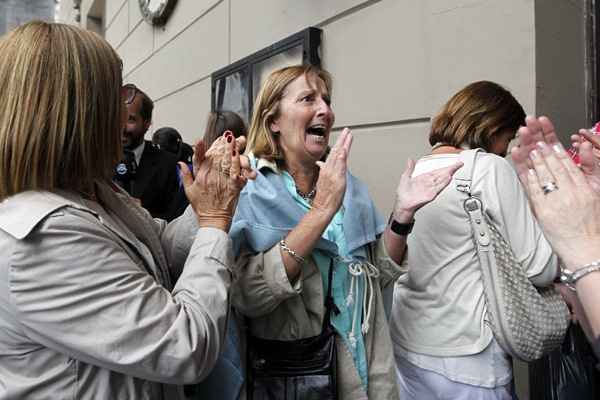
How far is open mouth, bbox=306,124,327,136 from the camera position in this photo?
1.72 metres

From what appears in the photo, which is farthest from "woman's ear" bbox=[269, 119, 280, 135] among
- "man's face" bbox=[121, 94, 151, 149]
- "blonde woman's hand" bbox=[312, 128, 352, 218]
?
"man's face" bbox=[121, 94, 151, 149]

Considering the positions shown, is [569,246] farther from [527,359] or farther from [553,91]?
[553,91]

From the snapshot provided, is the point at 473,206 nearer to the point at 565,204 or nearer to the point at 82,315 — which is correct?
the point at 565,204

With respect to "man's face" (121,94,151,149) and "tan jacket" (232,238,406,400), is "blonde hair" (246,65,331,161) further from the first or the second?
"man's face" (121,94,151,149)

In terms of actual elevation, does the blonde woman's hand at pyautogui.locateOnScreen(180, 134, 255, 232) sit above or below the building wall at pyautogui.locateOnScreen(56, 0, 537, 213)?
below

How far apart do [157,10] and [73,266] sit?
657 cm

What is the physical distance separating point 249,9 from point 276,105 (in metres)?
3.19

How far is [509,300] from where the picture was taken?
1.60 m

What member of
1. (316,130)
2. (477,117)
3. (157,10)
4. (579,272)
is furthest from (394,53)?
(157,10)

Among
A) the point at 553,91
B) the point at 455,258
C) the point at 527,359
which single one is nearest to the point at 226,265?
the point at 455,258

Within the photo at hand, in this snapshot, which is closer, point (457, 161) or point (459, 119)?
point (457, 161)

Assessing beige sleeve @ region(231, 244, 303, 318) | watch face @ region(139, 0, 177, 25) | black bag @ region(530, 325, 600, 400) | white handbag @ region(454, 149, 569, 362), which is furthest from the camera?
watch face @ region(139, 0, 177, 25)

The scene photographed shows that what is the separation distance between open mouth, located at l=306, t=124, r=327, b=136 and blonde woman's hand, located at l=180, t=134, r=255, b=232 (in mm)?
464

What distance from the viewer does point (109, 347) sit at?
3.05ft
